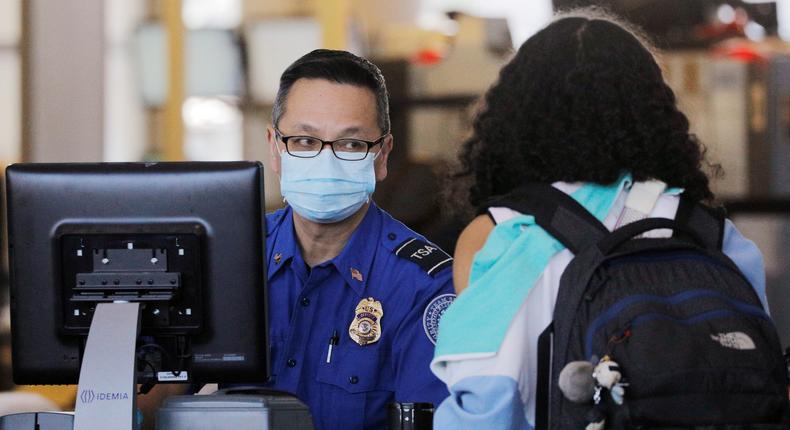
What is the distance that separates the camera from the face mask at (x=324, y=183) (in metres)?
2.50

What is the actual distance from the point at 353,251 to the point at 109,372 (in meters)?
0.74

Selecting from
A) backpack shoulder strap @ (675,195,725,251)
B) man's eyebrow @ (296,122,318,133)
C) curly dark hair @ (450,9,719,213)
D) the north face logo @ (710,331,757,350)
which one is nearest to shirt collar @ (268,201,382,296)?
man's eyebrow @ (296,122,318,133)

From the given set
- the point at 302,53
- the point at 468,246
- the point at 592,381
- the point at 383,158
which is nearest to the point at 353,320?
the point at 383,158

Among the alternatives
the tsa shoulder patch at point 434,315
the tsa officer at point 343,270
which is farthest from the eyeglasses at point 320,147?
the tsa shoulder patch at point 434,315

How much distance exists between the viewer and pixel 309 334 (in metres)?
2.54

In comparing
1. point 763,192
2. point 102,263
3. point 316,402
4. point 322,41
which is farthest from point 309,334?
point 763,192

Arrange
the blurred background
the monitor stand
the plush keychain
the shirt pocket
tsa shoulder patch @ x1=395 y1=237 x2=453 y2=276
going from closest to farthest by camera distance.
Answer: the plush keychain
the monitor stand
the shirt pocket
tsa shoulder patch @ x1=395 y1=237 x2=453 y2=276
the blurred background

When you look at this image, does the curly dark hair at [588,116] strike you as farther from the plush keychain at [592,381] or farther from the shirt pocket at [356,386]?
the shirt pocket at [356,386]

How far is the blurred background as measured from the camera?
15.1 feet

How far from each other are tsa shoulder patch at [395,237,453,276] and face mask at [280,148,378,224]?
156 mm

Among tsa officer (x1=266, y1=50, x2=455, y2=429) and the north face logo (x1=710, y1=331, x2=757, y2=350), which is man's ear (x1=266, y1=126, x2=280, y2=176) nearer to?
tsa officer (x1=266, y1=50, x2=455, y2=429)

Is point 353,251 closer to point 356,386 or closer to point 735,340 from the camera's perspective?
point 356,386

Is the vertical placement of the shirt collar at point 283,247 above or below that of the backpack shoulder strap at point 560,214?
below

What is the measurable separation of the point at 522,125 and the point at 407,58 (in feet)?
18.4
